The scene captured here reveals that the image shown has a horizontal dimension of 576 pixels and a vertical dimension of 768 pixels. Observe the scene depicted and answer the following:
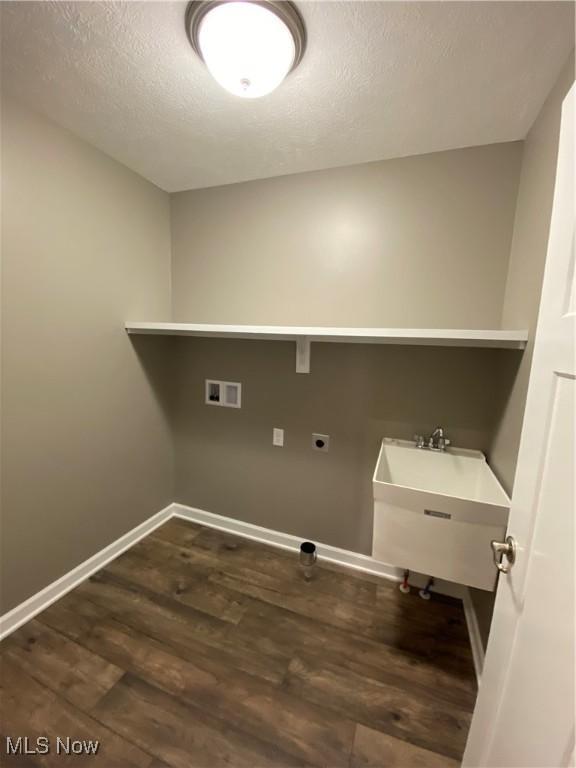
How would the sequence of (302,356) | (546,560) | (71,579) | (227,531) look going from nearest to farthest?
(546,560) → (71,579) → (302,356) → (227,531)

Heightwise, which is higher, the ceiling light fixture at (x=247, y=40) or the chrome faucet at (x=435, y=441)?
the ceiling light fixture at (x=247, y=40)

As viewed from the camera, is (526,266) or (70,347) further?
(70,347)

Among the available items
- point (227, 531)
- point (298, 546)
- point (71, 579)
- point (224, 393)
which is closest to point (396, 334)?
point (224, 393)

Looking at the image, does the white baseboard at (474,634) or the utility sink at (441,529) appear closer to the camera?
the utility sink at (441,529)

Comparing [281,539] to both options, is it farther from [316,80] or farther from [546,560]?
[316,80]

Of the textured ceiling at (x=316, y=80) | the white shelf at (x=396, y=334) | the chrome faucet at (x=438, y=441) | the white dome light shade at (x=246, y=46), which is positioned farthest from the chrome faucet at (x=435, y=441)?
the white dome light shade at (x=246, y=46)

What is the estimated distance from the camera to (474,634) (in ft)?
4.89

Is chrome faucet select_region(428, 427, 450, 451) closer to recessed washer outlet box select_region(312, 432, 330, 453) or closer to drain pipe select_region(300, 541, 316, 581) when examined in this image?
recessed washer outlet box select_region(312, 432, 330, 453)

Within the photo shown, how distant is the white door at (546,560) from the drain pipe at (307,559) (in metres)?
1.13

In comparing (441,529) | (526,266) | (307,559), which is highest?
(526,266)

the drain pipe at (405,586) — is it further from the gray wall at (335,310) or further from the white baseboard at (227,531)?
the gray wall at (335,310)

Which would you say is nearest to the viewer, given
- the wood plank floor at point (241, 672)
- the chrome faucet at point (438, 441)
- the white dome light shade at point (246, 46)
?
the white dome light shade at point (246, 46)

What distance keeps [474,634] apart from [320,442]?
46.3 inches

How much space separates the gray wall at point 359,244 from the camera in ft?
4.99
